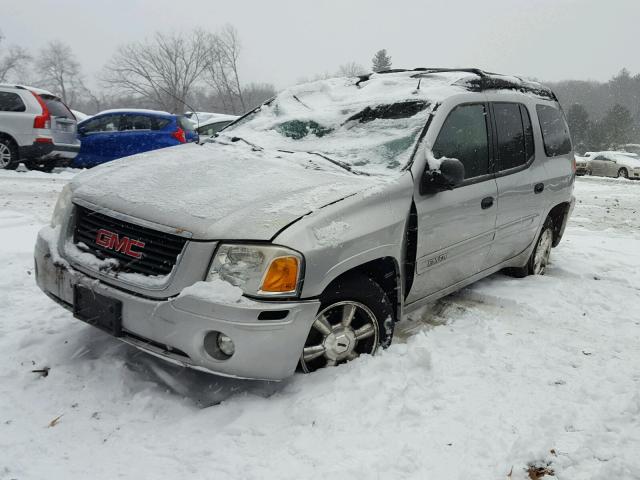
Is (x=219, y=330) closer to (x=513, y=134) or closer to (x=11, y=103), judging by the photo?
(x=513, y=134)

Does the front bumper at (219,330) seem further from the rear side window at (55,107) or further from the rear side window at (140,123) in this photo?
the rear side window at (140,123)

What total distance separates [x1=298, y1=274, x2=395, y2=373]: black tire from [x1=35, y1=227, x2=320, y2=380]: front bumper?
20 centimetres

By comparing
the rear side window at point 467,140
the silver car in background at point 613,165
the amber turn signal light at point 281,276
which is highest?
the rear side window at point 467,140

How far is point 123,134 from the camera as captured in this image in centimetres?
1076

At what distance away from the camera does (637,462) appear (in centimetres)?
221

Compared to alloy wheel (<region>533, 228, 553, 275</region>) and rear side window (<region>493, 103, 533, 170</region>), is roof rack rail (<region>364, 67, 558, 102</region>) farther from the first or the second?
alloy wheel (<region>533, 228, 553, 275</region>)

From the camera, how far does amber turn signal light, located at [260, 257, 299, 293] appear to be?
2348 mm

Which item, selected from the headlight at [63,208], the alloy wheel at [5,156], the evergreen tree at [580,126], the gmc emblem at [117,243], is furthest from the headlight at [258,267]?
the evergreen tree at [580,126]

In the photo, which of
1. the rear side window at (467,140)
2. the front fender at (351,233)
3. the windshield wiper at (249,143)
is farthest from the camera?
the windshield wiper at (249,143)

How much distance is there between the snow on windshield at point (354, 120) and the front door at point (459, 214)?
0.24 m

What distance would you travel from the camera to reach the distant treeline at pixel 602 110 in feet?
165

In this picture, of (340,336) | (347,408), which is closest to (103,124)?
(340,336)

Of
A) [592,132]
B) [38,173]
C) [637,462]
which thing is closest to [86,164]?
[38,173]

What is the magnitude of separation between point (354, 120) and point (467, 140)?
2.57 ft
